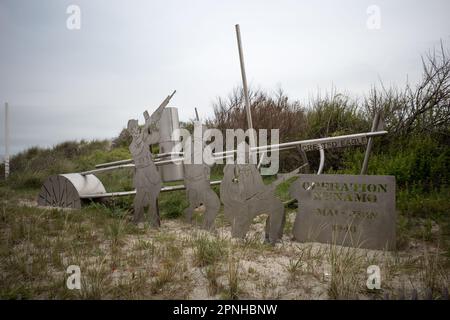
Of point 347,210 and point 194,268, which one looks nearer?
point 194,268

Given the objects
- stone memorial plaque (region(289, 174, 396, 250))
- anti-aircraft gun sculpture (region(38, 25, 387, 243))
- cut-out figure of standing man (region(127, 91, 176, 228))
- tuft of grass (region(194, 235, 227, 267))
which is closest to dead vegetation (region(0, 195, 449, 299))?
tuft of grass (region(194, 235, 227, 267))

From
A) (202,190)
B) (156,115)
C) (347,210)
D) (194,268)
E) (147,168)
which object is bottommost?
(194,268)

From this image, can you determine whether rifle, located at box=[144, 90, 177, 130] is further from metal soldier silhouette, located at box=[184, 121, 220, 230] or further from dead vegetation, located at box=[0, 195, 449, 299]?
dead vegetation, located at box=[0, 195, 449, 299]

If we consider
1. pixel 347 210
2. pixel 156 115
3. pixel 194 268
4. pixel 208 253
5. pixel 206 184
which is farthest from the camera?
pixel 156 115

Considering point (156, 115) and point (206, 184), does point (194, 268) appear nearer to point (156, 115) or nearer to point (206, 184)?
point (206, 184)

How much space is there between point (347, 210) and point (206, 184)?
1811 mm

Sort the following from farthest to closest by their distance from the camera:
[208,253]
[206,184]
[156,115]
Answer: [156,115], [206,184], [208,253]

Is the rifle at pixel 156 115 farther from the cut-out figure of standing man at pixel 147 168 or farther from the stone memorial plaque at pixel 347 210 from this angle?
the stone memorial plaque at pixel 347 210

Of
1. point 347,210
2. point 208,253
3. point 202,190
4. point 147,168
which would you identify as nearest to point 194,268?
point 208,253

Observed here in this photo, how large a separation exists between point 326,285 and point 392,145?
4.93 metres

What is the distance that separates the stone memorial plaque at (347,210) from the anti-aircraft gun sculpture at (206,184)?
1.01 feet

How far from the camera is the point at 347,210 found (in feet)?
11.0

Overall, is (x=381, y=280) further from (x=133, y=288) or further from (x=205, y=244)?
(x=133, y=288)
